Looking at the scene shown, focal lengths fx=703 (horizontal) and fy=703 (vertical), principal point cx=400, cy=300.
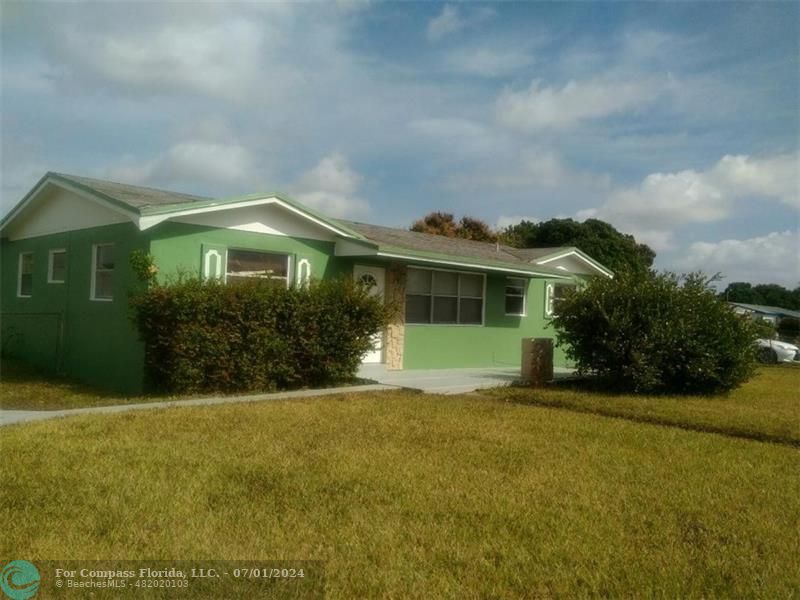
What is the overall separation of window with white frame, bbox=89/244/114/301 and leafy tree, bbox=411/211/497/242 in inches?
953

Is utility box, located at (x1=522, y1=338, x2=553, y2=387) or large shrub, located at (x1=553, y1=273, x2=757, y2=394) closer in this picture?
large shrub, located at (x1=553, y1=273, x2=757, y2=394)

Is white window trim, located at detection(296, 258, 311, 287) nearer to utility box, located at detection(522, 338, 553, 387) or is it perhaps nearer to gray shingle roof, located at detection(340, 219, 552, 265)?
gray shingle roof, located at detection(340, 219, 552, 265)

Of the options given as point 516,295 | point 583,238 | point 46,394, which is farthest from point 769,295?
point 46,394

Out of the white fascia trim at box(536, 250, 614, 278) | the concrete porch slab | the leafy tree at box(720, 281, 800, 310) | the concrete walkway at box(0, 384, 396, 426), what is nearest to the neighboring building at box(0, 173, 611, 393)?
the concrete porch slab

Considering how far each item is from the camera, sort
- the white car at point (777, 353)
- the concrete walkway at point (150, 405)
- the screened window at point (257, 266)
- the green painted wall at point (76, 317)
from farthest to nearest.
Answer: the white car at point (777, 353) < the screened window at point (257, 266) < the green painted wall at point (76, 317) < the concrete walkway at point (150, 405)

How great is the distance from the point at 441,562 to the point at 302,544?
92 centimetres

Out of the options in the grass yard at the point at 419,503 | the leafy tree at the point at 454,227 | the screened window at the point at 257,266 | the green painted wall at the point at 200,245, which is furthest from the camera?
the leafy tree at the point at 454,227

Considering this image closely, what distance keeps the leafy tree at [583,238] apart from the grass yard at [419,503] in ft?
110

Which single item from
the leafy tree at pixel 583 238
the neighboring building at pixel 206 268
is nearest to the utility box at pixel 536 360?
the neighboring building at pixel 206 268

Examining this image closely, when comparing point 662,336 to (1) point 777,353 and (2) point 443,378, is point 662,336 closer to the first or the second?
(2) point 443,378

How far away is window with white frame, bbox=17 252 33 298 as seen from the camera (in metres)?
16.0

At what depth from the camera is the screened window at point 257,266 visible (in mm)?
12719

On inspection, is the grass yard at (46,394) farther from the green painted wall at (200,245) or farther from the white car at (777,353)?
the white car at (777,353)

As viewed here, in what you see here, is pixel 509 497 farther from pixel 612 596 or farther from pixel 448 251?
pixel 448 251
